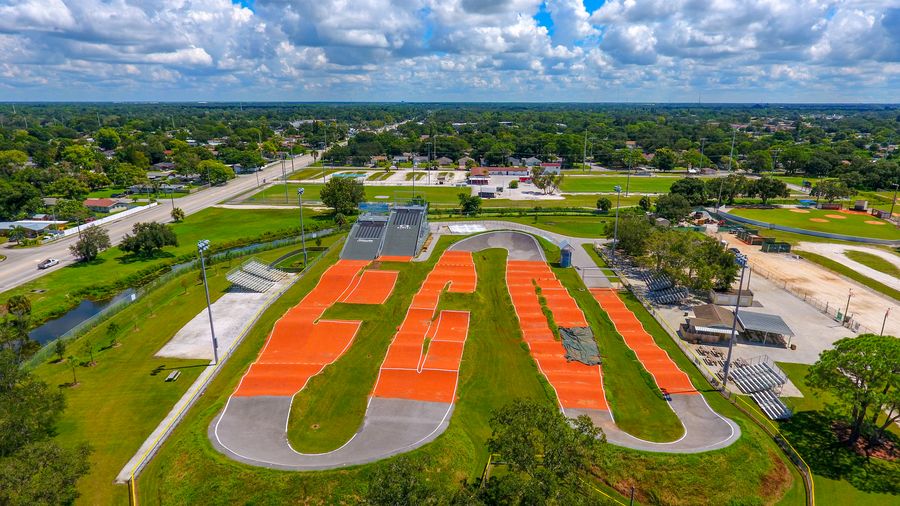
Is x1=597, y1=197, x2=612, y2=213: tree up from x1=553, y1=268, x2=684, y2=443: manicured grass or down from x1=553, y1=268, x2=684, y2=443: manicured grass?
up

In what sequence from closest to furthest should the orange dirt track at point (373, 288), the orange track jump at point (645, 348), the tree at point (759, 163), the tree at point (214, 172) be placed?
the orange track jump at point (645, 348)
the orange dirt track at point (373, 288)
the tree at point (214, 172)
the tree at point (759, 163)

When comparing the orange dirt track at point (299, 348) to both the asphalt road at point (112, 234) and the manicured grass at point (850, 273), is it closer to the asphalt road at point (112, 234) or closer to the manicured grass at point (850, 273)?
the asphalt road at point (112, 234)

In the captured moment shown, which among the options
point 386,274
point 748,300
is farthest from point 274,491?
point 748,300

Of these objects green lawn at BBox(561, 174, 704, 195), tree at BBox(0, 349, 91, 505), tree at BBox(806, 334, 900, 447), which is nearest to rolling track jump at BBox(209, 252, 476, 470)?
tree at BBox(0, 349, 91, 505)

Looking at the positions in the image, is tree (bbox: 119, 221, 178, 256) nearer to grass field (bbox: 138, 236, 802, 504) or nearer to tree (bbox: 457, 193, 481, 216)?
grass field (bbox: 138, 236, 802, 504)

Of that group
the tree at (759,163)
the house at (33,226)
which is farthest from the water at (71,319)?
the tree at (759,163)

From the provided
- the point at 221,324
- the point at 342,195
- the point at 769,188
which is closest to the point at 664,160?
the point at 769,188
